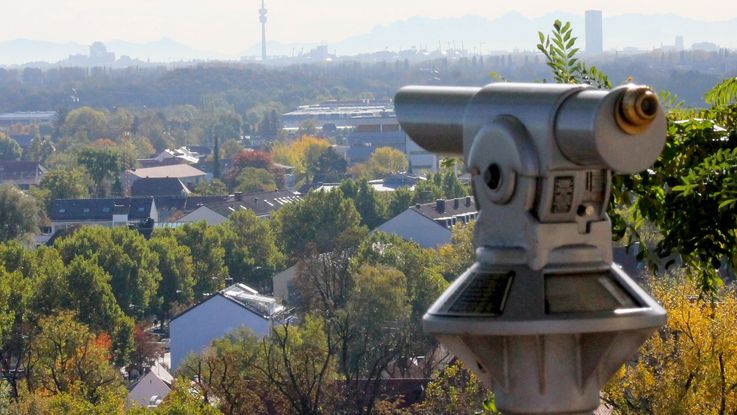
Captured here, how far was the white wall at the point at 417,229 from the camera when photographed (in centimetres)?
7939

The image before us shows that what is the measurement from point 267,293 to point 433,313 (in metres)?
→ 67.8

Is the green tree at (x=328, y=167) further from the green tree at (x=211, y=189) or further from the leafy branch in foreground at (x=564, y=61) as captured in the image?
the leafy branch in foreground at (x=564, y=61)

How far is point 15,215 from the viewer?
8638 cm

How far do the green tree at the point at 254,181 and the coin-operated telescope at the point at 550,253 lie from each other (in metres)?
112

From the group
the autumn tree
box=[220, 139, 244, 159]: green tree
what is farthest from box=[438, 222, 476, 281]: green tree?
box=[220, 139, 244, 159]: green tree

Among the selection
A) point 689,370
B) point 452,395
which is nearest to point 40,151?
point 452,395

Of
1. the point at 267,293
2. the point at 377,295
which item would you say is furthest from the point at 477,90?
the point at 267,293

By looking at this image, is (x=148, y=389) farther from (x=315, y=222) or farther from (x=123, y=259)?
(x=315, y=222)

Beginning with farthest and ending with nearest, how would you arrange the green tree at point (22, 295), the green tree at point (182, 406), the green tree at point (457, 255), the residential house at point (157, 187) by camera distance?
the residential house at point (157, 187) < the green tree at point (457, 255) < the green tree at point (22, 295) < the green tree at point (182, 406)

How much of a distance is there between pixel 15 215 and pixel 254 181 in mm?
32097

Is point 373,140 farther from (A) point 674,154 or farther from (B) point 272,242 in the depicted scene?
(A) point 674,154

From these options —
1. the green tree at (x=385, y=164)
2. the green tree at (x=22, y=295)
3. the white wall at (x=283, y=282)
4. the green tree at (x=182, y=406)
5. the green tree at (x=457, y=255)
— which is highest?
the green tree at (x=182, y=406)

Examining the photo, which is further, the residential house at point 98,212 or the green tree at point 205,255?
the residential house at point 98,212

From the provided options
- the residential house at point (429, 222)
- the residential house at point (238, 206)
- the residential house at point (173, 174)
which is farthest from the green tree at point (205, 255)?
the residential house at point (173, 174)
